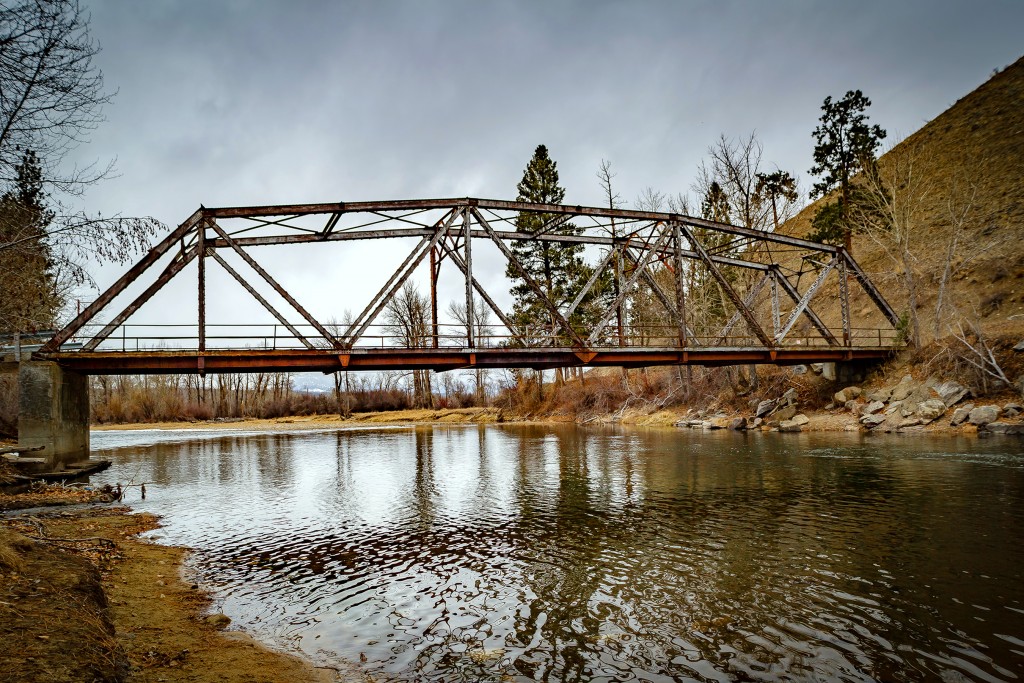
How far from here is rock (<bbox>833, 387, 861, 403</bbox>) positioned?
3241 centimetres

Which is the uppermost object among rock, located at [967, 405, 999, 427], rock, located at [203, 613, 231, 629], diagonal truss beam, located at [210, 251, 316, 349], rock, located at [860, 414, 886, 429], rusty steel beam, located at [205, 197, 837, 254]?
rusty steel beam, located at [205, 197, 837, 254]

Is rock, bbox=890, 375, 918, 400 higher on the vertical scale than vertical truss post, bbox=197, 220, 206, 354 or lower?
lower

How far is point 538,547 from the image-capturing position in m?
10.4

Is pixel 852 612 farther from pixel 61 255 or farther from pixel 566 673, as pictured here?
pixel 61 255

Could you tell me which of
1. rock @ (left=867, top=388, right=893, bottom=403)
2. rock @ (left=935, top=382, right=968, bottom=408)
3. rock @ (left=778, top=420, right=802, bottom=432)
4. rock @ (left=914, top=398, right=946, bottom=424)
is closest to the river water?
rock @ (left=914, top=398, right=946, bottom=424)

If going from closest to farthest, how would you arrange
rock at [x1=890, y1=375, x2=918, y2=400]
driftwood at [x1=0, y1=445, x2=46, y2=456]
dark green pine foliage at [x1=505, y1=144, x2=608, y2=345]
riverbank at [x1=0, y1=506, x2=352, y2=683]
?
riverbank at [x1=0, y1=506, x2=352, y2=683] < driftwood at [x1=0, y1=445, x2=46, y2=456] < rock at [x1=890, y1=375, x2=918, y2=400] < dark green pine foliage at [x1=505, y1=144, x2=608, y2=345]

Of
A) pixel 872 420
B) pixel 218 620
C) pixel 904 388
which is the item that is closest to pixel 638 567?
pixel 218 620

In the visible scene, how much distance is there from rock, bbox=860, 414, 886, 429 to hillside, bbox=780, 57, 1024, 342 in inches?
255

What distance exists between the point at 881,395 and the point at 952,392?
383cm

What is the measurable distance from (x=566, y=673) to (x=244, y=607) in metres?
4.82

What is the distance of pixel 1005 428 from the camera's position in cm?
2331

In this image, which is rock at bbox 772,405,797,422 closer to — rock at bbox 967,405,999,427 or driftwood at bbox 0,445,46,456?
rock at bbox 967,405,999,427

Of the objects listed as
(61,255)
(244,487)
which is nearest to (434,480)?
(244,487)

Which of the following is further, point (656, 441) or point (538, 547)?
point (656, 441)
